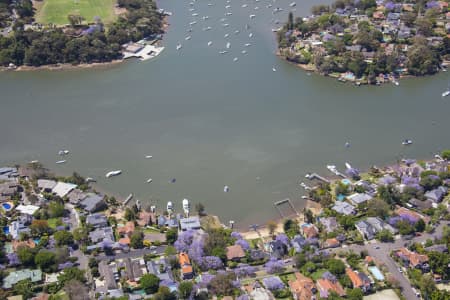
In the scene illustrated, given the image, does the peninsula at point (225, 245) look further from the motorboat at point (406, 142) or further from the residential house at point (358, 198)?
the motorboat at point (406, 142)

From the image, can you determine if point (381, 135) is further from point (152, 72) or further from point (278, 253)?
point (152, 72)

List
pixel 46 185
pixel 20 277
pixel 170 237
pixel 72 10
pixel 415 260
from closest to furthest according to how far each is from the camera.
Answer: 1. pixel 20 277
2. pixel 415 260
3. pixel 170 237
4. pixel 46 185
5. pixel 72 10

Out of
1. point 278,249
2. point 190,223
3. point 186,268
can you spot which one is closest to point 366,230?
point 278,249

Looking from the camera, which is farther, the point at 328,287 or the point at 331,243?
the point at 331,243

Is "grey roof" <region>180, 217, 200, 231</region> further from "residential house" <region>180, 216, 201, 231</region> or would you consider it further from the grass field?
the grass field

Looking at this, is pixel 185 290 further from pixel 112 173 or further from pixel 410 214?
pixel 410 214

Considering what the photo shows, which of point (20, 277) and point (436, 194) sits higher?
point (20, 277)
